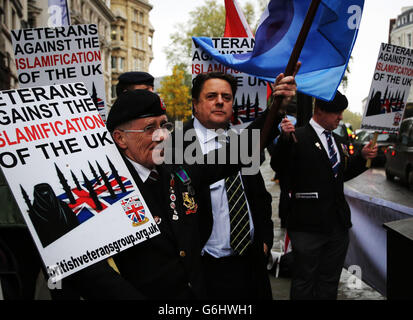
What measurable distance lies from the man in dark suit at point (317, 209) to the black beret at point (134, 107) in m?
1.92

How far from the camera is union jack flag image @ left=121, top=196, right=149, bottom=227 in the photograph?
194 cm

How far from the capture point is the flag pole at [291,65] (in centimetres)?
208

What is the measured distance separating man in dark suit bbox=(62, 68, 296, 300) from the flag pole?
8 centimetres

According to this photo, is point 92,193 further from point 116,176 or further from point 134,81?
point 134,81

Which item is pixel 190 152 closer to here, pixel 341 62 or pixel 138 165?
pixel 138 165

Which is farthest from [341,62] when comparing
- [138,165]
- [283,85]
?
[138,165]

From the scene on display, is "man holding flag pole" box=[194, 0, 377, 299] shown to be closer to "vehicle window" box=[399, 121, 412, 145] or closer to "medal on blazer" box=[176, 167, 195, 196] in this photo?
"medal on blazer" box=[176, 167, 195, 196]

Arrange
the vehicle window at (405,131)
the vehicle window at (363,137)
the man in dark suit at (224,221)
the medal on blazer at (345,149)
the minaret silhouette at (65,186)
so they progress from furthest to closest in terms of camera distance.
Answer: the vehicle window at (363,137), the vehicle window at (405,131), the medal on blazer at (345,149), the man in dark suit at (224,221), the minaret silhouette at (65,186)

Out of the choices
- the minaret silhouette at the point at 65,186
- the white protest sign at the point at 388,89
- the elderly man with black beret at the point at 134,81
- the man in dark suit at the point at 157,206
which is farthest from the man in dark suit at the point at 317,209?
the minaret silhouette at the point at 65,186

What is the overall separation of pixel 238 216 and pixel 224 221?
0.33 ft

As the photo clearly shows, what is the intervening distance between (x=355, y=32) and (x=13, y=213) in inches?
93.4

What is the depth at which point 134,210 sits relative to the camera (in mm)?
1967

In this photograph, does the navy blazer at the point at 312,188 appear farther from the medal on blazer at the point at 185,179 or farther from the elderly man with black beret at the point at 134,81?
the medal on blazer at the point at 185,179

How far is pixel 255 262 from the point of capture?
116 inches
